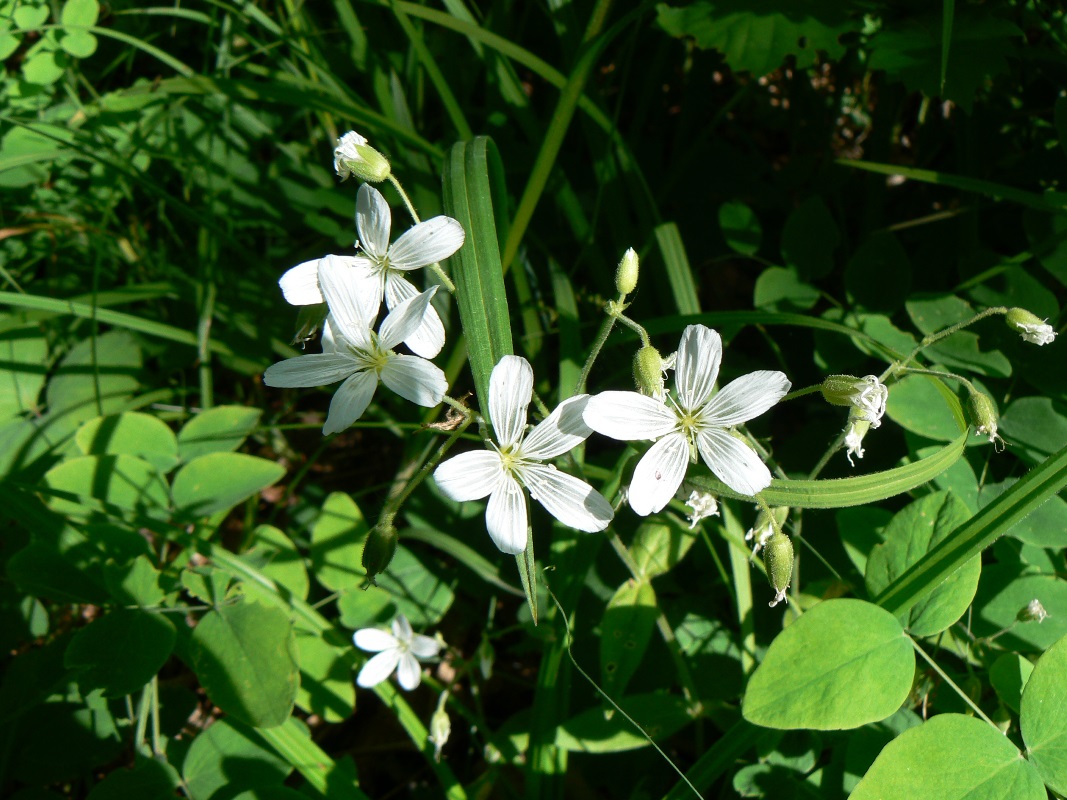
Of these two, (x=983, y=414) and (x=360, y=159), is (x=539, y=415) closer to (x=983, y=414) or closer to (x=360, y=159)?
(x=360, y=159)

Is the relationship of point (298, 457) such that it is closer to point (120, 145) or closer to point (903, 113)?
point (120, 145)

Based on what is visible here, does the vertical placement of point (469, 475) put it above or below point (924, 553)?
above

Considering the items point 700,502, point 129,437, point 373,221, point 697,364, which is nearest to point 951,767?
point 700,502

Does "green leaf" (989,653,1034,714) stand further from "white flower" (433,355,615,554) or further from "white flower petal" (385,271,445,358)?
"white flower petal" (385,271,445,358)

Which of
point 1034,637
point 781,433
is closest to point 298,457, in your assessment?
point 781,433

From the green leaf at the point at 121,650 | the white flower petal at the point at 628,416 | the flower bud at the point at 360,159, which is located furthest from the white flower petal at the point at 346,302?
the green leaf at the point at 121,650

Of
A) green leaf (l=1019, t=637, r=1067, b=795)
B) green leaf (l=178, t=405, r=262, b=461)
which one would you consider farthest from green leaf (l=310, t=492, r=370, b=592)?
green leaf (l=1019, t=637, r=1067, b=795)

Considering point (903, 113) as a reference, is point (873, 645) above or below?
below
